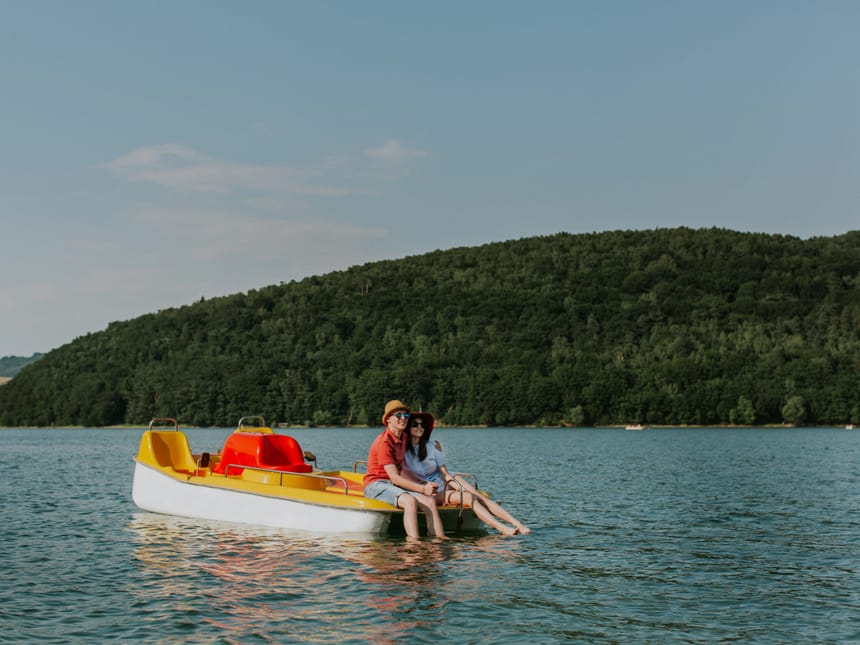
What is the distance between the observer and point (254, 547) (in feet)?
55.1

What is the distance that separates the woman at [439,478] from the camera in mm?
17266

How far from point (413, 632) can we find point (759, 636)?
3951 millimetres

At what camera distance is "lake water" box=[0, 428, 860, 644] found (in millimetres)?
11477

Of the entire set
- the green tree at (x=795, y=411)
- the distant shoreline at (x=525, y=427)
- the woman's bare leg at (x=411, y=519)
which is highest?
the green tree at (x=795, y=411)

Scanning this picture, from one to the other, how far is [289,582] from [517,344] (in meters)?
136

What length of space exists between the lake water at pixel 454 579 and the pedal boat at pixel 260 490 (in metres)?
0.31

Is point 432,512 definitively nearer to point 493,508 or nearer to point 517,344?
point 493,508

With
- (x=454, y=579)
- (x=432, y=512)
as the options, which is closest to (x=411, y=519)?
(x=432, y=512)

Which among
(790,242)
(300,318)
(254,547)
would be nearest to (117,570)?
(254,547)

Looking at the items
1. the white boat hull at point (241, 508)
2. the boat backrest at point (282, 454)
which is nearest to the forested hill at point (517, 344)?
the boat backrest at point (282, 454)

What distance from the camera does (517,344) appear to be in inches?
5866

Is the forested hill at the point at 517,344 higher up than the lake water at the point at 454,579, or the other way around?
the forested hill at the point at 517,344

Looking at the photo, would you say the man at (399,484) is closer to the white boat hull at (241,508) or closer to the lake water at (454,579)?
the white boat hull at (241,508)

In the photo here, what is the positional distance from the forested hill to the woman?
10982 cm
